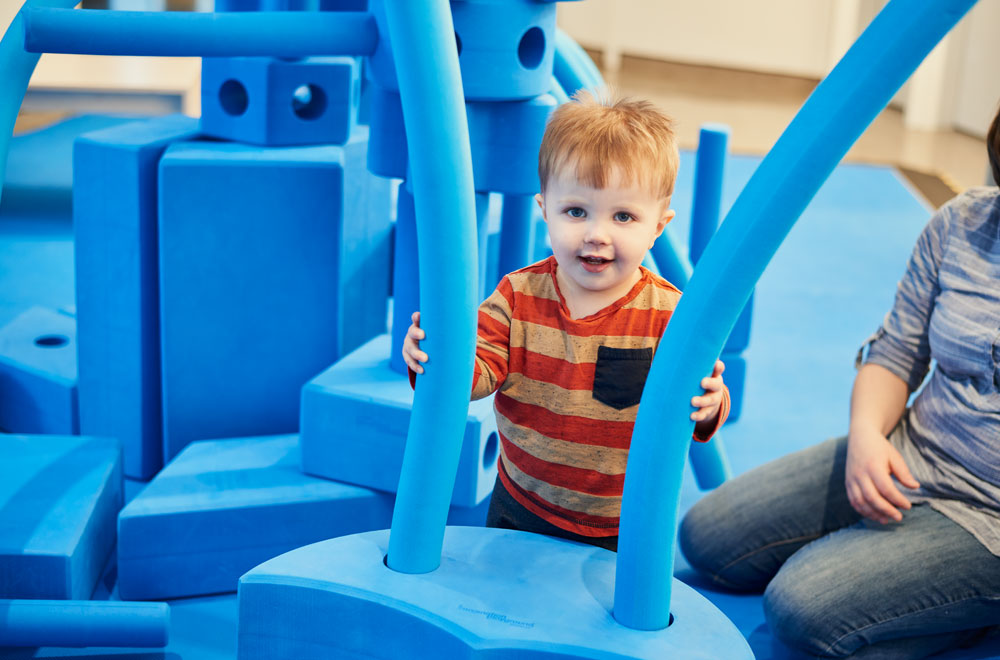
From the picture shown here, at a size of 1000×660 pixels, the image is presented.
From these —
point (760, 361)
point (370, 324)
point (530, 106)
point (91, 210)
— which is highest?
point (530, 106)

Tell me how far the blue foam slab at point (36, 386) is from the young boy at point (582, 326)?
69 centimetres

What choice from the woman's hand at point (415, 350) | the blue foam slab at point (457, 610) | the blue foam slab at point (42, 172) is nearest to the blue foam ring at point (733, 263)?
the blue foam slab at point (457, 610)

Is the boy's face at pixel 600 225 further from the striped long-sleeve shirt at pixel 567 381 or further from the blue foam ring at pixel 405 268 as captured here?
the blue foam ring at pixel 405 268

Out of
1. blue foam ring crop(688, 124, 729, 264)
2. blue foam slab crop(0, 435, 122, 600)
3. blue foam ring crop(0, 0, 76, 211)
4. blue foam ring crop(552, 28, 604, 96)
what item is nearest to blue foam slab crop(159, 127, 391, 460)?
blue foam slab crop(0, 435, 122, 600)

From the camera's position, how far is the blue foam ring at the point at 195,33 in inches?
31.9

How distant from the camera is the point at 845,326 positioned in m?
2.05

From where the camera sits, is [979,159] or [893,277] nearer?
[893,277]

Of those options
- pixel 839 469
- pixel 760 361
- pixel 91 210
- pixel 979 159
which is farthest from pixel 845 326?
pixel 979 159

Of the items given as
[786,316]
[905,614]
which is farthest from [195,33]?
[786,316]

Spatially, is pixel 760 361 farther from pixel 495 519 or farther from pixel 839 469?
pixel 495 519

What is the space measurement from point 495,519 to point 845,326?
1.32 meters

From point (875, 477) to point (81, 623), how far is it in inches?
27.6

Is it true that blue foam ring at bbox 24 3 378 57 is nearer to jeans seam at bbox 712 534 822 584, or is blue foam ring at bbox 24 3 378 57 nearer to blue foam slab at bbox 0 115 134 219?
jeans seam at bbox 712 534 822 584

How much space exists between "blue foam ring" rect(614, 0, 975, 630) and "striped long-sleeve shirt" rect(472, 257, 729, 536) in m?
0.17
